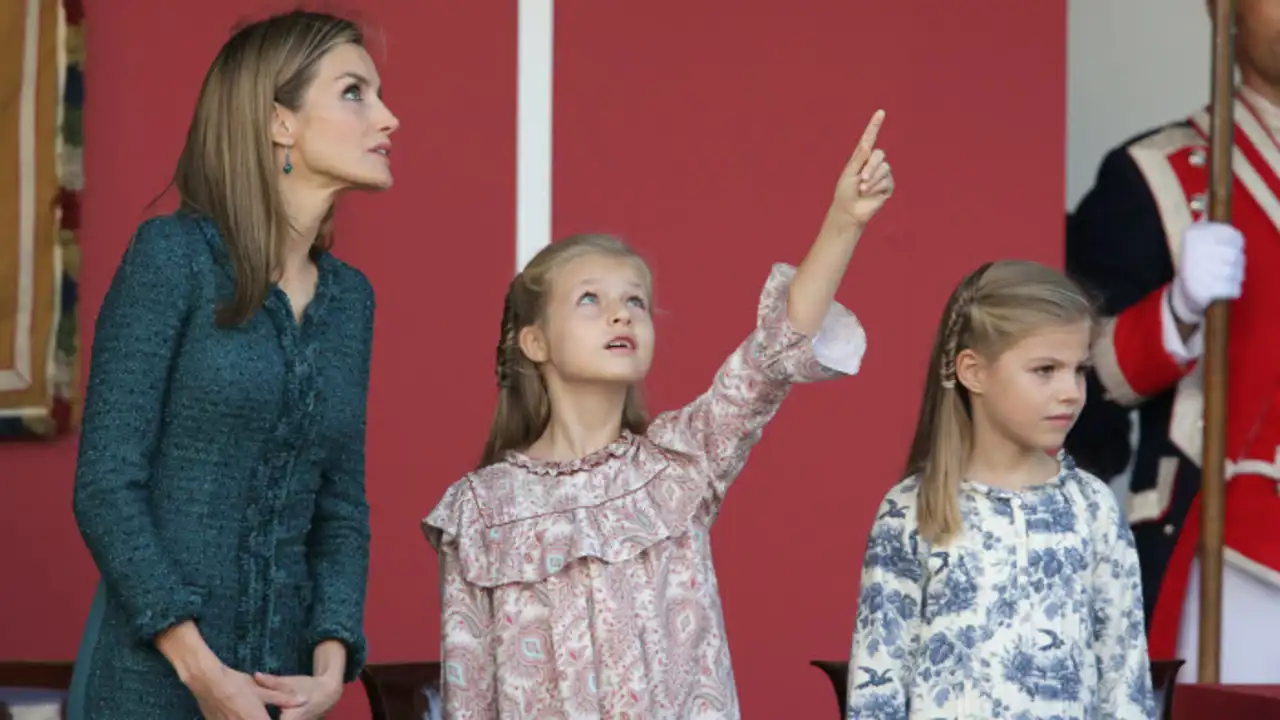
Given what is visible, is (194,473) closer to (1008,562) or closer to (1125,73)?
(1008,562)

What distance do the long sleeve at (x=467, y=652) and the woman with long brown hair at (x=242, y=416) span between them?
0.28 m

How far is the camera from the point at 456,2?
3.99 m

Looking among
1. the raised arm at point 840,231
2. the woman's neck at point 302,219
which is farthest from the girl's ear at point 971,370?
the woman's neck at point 302,219

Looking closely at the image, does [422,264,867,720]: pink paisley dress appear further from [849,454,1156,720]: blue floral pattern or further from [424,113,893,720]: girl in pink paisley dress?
[849,454,1156,720]: blue floral pattern

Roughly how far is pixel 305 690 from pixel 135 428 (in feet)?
1.23

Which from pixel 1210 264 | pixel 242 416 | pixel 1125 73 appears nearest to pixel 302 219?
pixel 242 416

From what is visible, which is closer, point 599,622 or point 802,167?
point 599,622

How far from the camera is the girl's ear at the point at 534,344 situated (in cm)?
285

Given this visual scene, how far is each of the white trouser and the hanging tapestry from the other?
91.9 inches

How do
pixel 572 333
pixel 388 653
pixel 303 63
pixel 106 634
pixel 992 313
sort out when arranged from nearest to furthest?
pixel 106 634 → pixel 303 63 → pixel 572 333 → pixel 992 313 → pixel 388 653

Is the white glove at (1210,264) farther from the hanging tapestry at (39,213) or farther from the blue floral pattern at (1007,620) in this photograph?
the hanging tapestry at (39,213)

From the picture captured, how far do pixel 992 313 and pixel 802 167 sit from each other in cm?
123

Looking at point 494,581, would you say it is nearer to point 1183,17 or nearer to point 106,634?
point 106,634

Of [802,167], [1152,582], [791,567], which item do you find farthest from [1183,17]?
[791,567]
